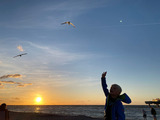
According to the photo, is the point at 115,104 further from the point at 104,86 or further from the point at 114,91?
the point at 104,86

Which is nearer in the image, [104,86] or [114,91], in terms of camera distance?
[114,91]

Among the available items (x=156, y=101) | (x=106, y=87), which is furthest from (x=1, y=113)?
(x=156, y=101)

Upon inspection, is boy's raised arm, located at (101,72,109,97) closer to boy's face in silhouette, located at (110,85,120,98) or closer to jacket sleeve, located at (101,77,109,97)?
jacket sleeve, located at (101,77,109,97)

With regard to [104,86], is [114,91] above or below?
→ below

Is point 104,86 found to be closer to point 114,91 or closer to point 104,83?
point 104,83

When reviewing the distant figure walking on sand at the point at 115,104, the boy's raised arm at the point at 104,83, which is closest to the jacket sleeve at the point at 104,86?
the boy's raised arm at the point at 104,83

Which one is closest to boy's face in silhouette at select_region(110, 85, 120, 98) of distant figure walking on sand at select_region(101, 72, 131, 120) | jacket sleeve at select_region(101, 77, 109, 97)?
distant figure walking on sand at select_region(101, 72, 131, 120)

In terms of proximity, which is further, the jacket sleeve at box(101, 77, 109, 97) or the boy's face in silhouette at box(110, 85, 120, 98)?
the jacket sleeve at box(101, 77, 109, 97)

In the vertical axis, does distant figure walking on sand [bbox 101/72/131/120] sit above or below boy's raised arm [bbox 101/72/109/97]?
below

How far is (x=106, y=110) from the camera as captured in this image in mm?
3506

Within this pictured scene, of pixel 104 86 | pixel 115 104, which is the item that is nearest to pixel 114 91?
pixel 115 104

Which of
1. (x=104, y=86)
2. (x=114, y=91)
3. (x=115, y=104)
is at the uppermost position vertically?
(x=104, y=86)

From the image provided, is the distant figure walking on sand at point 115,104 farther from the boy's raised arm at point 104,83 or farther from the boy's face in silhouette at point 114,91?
the boy's raised arm at point 104,83

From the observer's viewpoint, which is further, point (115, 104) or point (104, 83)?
point (104, 83)
